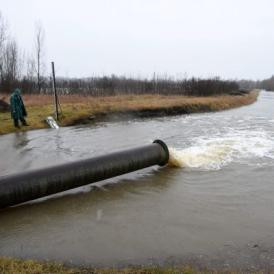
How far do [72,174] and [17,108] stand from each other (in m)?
9.92

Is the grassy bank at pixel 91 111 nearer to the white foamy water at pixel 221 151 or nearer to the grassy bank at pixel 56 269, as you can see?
the white foamy water at pixel 221 151

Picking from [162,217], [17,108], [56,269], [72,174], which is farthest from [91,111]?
[56,269]

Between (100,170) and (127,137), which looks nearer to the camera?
(100,170)

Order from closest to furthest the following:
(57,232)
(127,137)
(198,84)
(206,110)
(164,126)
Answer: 1. (57,232)
2. (127,137)
3. (164,126)
4. (206,110)
5. (198,84)

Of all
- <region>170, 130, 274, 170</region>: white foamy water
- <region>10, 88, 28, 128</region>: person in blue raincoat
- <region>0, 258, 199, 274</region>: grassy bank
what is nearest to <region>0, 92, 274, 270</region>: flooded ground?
<region>170, 130, 274, 170</region>: white foamy water

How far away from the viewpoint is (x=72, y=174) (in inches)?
279

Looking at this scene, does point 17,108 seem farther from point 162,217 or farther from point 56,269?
point 56,269

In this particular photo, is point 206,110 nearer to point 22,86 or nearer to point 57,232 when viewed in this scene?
point 22,86

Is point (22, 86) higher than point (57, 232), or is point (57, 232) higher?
point (22, 86)

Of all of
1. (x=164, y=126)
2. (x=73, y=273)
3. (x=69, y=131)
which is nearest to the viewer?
(x=73, y=273)

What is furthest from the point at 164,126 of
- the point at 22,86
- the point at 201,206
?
the point at 22,86

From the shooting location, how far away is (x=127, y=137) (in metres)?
14.9

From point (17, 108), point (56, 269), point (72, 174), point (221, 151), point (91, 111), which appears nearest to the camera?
point (56, 269)

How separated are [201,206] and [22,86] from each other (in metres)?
34.7
